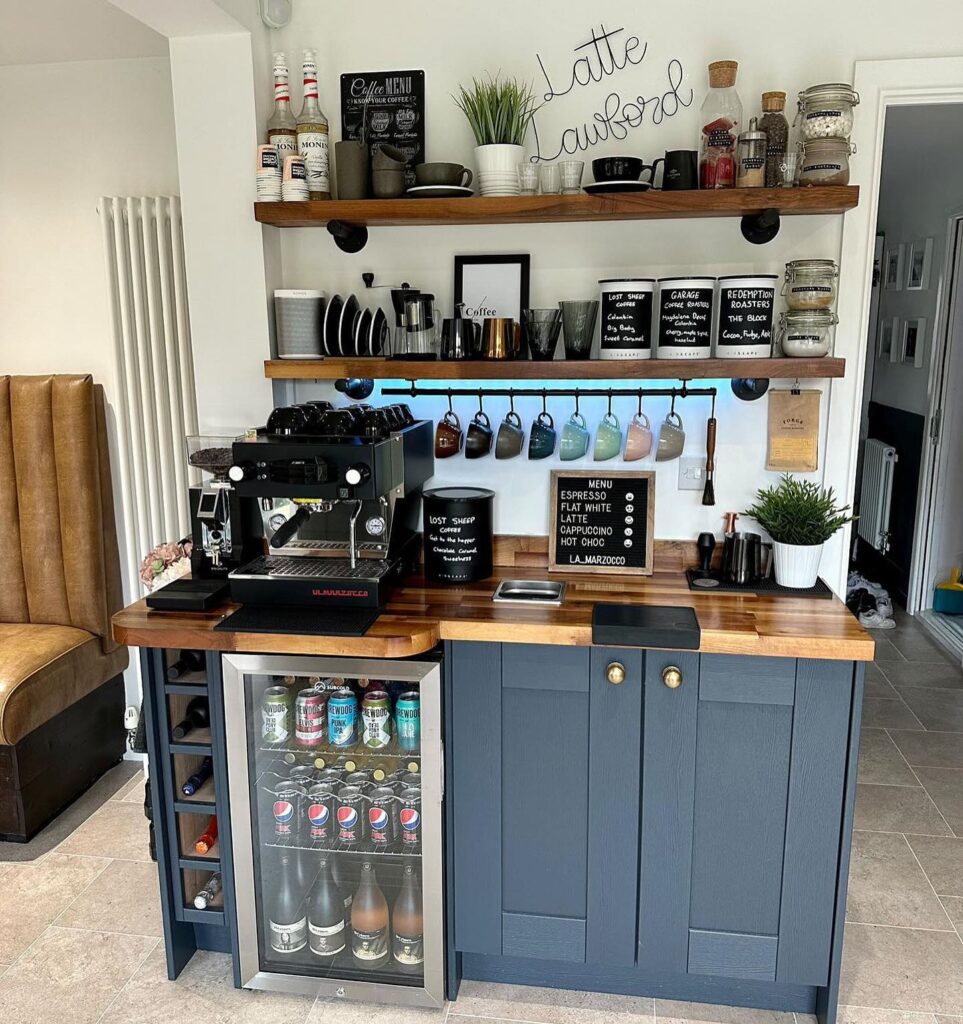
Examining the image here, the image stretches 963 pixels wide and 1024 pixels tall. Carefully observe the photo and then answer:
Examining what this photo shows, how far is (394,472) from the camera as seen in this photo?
2.27 meters

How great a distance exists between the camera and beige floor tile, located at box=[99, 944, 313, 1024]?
7.47 ft

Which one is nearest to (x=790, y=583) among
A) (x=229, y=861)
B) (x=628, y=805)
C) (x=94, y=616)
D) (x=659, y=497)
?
(x=659, y=497)

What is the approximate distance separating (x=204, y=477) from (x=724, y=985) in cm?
201

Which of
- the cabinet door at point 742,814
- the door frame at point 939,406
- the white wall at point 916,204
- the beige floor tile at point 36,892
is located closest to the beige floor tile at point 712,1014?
the cabinet door at point 742,814

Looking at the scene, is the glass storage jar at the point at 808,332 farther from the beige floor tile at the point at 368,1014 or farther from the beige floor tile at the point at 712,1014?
the beige floor tile at the point at 368,1014

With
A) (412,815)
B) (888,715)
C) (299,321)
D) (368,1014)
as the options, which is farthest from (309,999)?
(888,715)

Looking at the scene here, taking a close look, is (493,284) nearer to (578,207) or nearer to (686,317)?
(578,207)

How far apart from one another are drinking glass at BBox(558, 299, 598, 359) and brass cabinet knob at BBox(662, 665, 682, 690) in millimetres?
865

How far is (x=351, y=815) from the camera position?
2.33m

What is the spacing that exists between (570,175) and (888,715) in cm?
280

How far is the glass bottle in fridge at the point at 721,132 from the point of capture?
7.54 feet

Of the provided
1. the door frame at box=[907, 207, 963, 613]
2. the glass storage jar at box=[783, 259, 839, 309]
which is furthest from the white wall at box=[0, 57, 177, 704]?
the door frame at box=[907, 207, 963, 613]

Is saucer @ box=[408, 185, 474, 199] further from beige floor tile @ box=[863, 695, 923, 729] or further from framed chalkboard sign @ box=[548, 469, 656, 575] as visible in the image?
beige floor tile @ box=[863, 695, 923, 729]

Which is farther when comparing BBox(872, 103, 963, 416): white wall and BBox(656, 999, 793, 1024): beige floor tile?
BBox(872, 103, 963, 416): white wall
